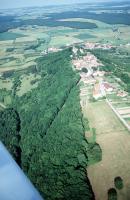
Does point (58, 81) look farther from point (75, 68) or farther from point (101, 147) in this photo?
point (101, 147)

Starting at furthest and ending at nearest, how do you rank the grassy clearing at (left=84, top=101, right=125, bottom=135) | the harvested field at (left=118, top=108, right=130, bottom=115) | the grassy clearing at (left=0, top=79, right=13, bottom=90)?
the grassy clearing at (left=0, top=79, right=13, bottom=90) < the harvested field at (left=118, top=108, right=130, bottom=115) < the grassy clearing at (left=84, top=101, right=125, bottom=135)

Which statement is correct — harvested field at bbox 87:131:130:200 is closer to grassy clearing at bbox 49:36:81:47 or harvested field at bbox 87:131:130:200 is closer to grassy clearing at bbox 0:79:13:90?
grassy clearing at bbox 0:79:13:90

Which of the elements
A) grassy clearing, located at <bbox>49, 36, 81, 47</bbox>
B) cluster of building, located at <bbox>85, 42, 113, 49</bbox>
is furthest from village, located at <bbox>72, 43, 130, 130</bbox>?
grassy clearing, located at <bbox>49, 36, 81, 47</bbox>

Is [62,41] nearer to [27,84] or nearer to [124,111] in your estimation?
[27,84]

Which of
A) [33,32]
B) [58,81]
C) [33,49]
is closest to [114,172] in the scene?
[58,81]

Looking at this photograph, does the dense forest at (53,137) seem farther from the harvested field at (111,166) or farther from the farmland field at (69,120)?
the harvested field at (111,166)

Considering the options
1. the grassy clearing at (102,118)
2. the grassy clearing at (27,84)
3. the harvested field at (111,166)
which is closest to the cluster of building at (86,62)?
the grassy clearing at (27,84)
